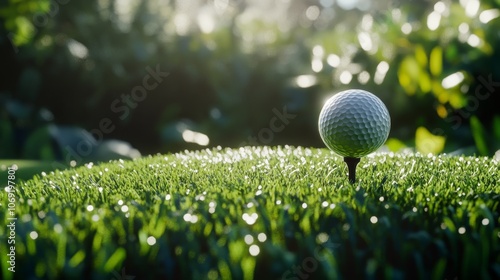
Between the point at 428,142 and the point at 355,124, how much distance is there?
2956 millimetres

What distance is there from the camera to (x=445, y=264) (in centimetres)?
250

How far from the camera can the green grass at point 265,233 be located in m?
2.37

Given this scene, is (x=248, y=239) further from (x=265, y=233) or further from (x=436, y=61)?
(x=436, y=61)

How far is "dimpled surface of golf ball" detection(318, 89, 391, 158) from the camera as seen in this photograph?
11.2 feet

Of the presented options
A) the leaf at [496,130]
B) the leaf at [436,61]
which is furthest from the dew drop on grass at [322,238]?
the leaf at [436,61]

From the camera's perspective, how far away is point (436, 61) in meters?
6.38

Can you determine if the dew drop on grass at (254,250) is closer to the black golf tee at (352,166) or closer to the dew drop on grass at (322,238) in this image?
the dew drop on grass at (322,238)

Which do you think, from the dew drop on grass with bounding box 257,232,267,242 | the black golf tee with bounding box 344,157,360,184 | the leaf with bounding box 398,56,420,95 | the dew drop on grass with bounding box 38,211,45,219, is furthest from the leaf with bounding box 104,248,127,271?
the leaf with bounding box 398,56,420,95

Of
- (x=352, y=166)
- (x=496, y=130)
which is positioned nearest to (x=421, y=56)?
(x=496, y=130)

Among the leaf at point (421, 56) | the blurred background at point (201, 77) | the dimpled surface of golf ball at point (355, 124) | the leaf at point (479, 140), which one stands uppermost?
the blurred background at point (201, 77)

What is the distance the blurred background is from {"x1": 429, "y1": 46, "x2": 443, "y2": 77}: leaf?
0.01 m

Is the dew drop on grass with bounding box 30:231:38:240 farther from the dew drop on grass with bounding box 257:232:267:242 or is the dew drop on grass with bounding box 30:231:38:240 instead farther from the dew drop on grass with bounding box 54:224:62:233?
the dew drop on grass with bounding box 257:232:267:242

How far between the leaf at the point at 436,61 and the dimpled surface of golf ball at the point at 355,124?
3.11 metres

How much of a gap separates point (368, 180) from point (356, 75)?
13.6 feet
